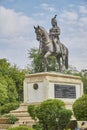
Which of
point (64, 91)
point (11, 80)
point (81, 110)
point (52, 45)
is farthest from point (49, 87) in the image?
point (11, 80)

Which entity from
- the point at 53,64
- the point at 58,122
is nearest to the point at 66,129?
the point at 58,122

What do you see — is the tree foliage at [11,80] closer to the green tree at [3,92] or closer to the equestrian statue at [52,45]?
the green tree at [3,92]

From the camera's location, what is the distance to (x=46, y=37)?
2742 cm

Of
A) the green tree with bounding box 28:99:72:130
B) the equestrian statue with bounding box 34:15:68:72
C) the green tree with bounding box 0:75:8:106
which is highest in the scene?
the equestrian statue with bounding box 34:15:68:72

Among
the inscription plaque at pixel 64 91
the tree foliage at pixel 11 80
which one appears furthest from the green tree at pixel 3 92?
the inscription plaque at pixel 64 91

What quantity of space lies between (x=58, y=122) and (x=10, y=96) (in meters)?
30.4

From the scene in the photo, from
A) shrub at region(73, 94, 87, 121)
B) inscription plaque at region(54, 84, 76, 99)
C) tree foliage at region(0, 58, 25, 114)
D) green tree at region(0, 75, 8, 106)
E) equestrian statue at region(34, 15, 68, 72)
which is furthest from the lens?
tree foliage at region(0, 58, 25, 114)

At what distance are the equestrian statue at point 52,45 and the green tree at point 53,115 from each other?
6.96 metres

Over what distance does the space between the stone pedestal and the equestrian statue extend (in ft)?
3.32

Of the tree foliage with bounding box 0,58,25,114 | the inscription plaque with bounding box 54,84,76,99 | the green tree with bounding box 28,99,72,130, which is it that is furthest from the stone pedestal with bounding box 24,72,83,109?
the tree foliage with bounding box 0,58,25,114

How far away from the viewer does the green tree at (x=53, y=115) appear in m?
19.7

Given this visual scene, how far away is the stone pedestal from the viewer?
85.6 feet

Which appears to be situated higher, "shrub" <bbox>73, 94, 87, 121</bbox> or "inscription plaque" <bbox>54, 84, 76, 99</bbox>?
"inscription plaque" <bbox>54, 84, 76, 99</bbox>

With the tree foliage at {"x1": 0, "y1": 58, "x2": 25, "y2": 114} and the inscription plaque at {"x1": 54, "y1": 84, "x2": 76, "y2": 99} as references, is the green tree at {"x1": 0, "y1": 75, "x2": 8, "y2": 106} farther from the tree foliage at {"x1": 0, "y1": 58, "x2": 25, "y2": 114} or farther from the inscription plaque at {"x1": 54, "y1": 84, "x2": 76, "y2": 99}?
the inscription plaque at {"x1": 54, "y1": 84, "x2": 76, "y2": 99}
